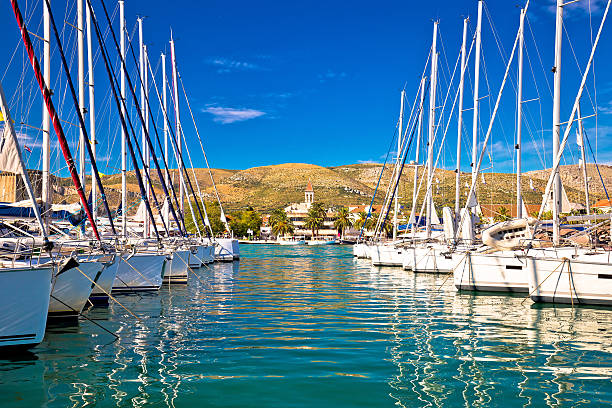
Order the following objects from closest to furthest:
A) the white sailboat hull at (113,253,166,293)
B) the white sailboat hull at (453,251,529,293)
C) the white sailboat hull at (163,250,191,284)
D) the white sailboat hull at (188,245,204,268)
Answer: the white sailboat hull at (453,251,529,293) → the white sailboat hull at (113,253,166,293) → the white sailboat hull at (163,250,191,284) → the white sailboat hull at (188,245,204,268)

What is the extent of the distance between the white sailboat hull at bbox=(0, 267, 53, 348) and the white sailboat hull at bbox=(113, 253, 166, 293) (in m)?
11.5

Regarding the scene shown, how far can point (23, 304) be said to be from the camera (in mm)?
11602

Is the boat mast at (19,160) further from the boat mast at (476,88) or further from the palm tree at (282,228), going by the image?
the palm tree at (282,228)

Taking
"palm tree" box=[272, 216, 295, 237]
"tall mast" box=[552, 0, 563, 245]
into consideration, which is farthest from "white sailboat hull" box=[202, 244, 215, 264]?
→ "palm tree" box=[272, 216, 295, 237]

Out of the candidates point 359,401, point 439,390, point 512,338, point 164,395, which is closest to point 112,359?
point 164,395

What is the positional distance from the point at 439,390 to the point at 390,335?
4944mm

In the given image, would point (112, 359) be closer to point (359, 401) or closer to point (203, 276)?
point (359, 401)

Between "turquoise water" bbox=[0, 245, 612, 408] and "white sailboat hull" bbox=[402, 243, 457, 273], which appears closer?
"turquoise water" bbox=[0, 245, 612, 408]

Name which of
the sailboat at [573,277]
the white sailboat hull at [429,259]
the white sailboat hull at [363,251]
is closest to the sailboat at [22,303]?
the sailboat at [573,277]

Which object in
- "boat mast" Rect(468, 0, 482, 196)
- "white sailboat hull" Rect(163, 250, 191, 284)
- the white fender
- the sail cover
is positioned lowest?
"white sailboat hull" Rect(163, 250, 191, 284)

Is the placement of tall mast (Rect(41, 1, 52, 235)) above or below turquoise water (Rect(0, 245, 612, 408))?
above

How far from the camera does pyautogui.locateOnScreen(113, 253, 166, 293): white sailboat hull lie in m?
23.8

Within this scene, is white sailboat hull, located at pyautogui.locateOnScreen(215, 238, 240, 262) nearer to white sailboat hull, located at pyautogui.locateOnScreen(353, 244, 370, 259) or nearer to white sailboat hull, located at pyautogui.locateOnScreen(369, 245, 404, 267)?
white sailboat hull, located at pyautogui.locateOnScreen(353, 244, 370, 259)

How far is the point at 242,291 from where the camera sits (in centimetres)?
2578
